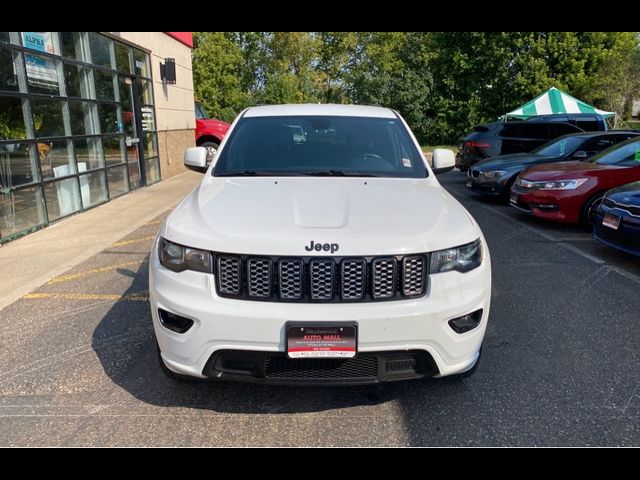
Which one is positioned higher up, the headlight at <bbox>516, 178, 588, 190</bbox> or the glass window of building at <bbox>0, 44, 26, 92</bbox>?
the glass window of building at <bbox>0, 44, 26, 92</bbox>

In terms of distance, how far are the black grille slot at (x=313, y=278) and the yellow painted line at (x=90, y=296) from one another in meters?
2.38

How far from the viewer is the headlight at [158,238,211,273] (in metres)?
2.39

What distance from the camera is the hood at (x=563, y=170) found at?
6969 mm

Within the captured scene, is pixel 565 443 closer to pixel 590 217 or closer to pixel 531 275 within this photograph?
pixel 531 275

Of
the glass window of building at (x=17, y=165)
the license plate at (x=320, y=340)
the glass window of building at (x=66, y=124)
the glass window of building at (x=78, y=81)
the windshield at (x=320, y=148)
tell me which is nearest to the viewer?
the license plate at (x=320, y=340)

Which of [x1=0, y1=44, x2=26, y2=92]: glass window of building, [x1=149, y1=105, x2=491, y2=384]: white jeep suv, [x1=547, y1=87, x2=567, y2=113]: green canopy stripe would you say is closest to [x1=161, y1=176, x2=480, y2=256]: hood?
[x1=149, y1=105, x2=491, y2=384]: white jeep suv

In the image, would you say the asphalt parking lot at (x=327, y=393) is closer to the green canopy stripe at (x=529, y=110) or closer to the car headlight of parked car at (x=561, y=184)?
the car headlight of parked car at (x=561, y=184)

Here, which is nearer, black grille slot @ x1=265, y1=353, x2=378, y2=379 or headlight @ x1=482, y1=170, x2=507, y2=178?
black grille slot @ x1=265, y1=353, x2=378, y2=379

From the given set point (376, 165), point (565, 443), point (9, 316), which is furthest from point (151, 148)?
point (565, 443)

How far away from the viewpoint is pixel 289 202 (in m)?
2.75

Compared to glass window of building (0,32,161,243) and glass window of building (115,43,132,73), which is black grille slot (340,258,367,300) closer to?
glass window of building (0,32,161,243)

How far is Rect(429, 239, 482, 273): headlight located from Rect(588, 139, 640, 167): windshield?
18.9 feet

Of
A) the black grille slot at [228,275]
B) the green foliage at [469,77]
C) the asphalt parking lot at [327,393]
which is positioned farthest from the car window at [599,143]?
the green foliage at [469,77]

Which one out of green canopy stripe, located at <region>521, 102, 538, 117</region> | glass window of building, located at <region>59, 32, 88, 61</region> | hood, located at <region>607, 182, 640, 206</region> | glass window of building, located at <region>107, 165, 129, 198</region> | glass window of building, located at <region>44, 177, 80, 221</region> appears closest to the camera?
hood, located at <region>607, 182, 640, 206</region>
